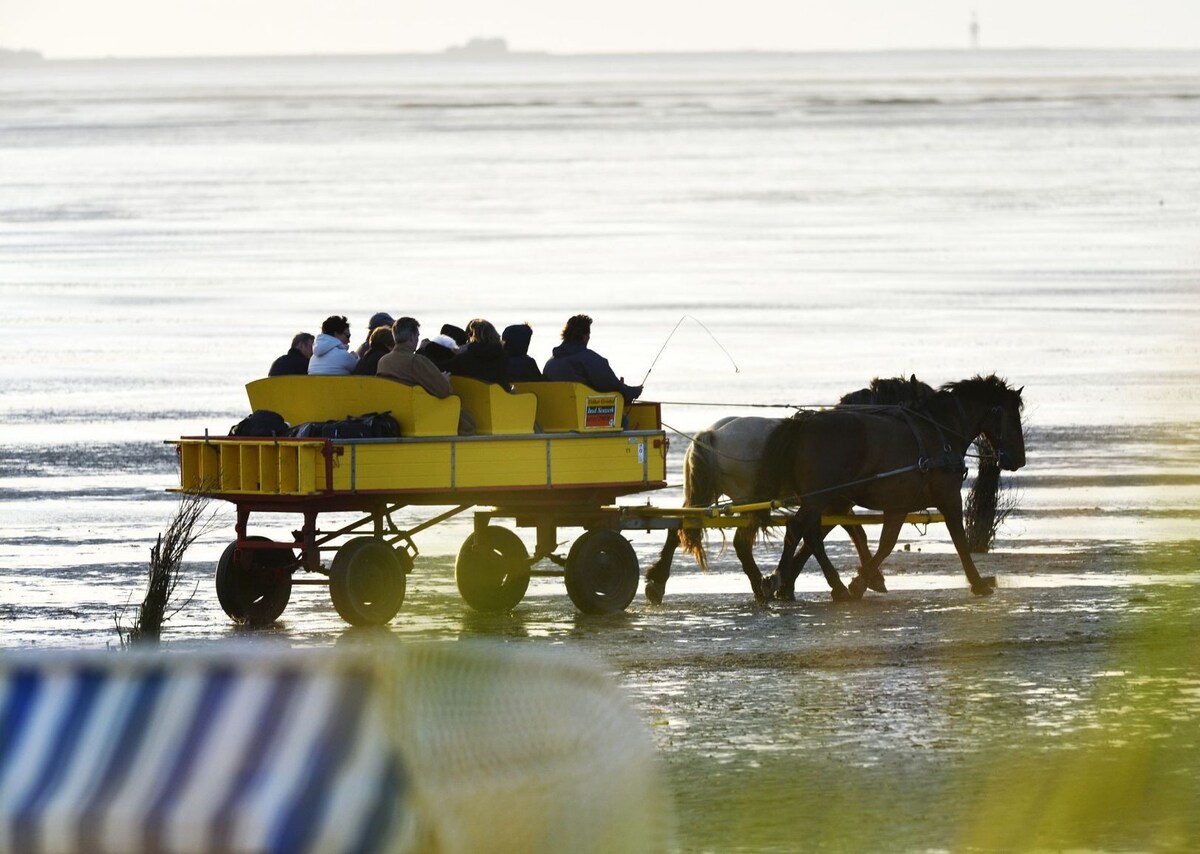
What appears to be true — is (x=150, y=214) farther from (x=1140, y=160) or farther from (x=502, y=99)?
(x=502, y=99)

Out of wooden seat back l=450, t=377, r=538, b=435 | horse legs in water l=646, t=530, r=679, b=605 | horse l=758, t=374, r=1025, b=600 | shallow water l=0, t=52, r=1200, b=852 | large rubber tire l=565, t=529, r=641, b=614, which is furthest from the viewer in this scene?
horse l=758, t=374, r=1025, b=600

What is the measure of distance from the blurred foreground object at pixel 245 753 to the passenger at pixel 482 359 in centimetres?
923

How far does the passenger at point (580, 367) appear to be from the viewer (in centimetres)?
1559

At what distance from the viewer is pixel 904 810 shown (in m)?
9.06

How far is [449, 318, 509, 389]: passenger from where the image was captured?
590 inches

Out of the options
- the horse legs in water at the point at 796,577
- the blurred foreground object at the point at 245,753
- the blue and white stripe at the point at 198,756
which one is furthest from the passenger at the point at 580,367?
the blue and white stripe at the point at 198,756

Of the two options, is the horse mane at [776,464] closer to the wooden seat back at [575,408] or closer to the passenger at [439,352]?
the wooden seat back at [575,408]

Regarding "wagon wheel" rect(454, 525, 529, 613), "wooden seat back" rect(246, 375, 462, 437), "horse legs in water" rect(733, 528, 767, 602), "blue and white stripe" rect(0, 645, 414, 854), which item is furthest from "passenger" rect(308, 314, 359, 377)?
"blue and white stripe" rect(0, 645, 414, 854)

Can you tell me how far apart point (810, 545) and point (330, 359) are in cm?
350

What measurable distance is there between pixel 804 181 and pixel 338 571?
2029 inches

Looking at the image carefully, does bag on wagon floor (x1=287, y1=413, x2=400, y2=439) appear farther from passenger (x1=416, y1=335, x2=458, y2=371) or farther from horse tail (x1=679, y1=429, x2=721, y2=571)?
horse tail (x1=679, y1=429, x2=721, y2=571)

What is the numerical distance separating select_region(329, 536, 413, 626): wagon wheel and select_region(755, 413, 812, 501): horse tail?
9.72 feet

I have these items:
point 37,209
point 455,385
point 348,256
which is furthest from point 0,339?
point 37,209

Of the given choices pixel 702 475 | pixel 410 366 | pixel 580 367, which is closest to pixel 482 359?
pixel 410 366
